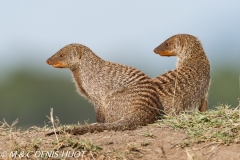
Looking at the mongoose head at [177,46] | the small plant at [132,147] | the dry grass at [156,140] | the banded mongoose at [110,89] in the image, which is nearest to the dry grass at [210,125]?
the dry grass at [156,140]

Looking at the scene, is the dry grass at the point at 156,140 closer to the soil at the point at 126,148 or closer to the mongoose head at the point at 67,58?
the soil at the point at 126,148

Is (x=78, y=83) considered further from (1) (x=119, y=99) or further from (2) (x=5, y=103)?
(2) (x=5, y=103)

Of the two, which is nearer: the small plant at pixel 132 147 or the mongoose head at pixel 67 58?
the small plant at pixel 132 147

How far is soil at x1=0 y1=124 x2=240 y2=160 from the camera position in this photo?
17.5ft

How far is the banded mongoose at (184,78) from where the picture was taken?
754 centimetres

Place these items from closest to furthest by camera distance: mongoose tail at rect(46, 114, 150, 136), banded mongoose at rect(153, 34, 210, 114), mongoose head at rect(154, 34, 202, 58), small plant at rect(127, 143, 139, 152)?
small plant at rect(127, 143, 139, 152)
mongoose tail at rect(46, 114, 150, 136)
banded mongoose at rect(153, 34, 210, 114)
mongoose head at rect(154, 34, 202, 58)

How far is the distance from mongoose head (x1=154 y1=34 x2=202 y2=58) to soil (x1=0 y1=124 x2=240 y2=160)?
8.80ft

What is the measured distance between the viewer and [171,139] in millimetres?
5789

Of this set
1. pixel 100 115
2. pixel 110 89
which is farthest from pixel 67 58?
pixel 100 115

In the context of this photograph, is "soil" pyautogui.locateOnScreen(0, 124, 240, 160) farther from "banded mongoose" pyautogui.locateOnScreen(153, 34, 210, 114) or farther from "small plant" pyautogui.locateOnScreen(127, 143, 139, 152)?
"banded mongoose" pyautogui.locateOnScreen(153, 34, 210, 114)

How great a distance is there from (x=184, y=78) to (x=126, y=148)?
2459 millimetres

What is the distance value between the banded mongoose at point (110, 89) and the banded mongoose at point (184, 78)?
0.76 ft

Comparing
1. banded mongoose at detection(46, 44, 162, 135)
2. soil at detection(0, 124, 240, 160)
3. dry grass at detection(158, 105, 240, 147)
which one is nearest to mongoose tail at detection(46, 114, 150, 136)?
banded mongoose at detection(46, 44, 162, 135)

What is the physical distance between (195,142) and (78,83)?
2550mm
